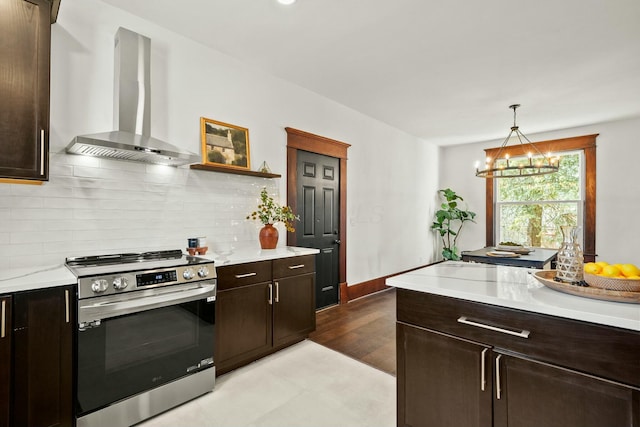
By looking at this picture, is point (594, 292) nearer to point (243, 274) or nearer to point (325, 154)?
point (243, 274)

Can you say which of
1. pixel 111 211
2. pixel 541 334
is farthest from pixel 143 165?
pixel 541 334

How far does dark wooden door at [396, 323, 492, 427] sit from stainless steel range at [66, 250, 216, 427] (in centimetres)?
140

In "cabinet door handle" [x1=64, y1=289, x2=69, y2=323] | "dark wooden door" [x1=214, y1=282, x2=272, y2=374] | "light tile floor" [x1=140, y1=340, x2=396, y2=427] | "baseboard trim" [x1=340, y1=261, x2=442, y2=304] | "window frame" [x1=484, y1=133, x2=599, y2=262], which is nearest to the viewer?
"cabinet door handle" [x1=64, y1=289, x2=69, y2=323]

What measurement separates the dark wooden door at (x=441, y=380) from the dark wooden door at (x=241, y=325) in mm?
1388

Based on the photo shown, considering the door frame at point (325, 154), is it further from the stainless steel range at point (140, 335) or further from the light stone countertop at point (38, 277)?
the stainless steel range at point (140, 335)

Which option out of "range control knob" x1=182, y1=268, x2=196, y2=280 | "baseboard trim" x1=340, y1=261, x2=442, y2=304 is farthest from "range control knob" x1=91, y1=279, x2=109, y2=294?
"baseboard trim" x1=340, y1=261, x2=442, y2=304

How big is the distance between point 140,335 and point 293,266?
1.39m

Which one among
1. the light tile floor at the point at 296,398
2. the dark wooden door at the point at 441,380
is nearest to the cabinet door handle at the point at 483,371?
the dark wooden door at the point at 441,380

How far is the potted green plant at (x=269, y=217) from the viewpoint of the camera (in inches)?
129

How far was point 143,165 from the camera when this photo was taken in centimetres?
264

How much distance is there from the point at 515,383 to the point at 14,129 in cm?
282

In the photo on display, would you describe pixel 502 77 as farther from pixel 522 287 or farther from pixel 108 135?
pixel 108 135

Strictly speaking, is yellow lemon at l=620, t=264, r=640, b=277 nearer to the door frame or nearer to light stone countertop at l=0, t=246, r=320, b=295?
light stone countertop at l=0, t=246, r=320, b=295

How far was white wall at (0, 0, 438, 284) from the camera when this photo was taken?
2232 millimetres
